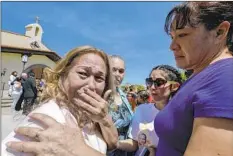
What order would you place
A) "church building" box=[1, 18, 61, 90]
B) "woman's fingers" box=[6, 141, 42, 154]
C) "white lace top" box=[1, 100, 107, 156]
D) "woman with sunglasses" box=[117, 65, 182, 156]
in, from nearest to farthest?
"woman's fingers" box=[6, 141, 42, 154] → "white lace top" box=[1, 100, 107, 156] → "woman with sunglasses" box=[117, 65, 182, 156] → "church building" box=[1, 18, 61, 90]

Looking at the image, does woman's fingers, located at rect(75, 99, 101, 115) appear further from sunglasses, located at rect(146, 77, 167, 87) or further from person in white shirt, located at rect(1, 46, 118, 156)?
sunglasses, located at rect(146, 77, 167, 87)

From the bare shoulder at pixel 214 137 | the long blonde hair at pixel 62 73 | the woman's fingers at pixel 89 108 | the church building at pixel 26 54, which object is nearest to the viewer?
the bare shoulder at pixel 214 137

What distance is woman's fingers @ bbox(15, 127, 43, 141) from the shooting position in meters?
1.10

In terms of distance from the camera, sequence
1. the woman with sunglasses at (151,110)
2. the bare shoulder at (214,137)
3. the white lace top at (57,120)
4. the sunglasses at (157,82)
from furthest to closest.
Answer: the sunglasses at (157,82), the woman with sunglasses at (151,110), the white lace top at (57,120), the bare shoulder at (214,137)

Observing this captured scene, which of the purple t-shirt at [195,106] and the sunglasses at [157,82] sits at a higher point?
the sunglasses at [157,82]

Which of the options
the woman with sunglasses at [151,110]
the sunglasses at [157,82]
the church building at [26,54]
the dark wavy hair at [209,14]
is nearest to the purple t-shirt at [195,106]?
the dark wavy hair at [209,14]

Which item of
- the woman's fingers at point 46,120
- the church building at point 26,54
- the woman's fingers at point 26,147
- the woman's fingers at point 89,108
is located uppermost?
the church building at point 26,54

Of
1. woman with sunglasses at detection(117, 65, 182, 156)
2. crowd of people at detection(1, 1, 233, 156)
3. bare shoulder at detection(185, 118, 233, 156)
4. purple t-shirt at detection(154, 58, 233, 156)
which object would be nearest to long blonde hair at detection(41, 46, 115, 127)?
crowd of people at detection(1, 1, 233, 156)

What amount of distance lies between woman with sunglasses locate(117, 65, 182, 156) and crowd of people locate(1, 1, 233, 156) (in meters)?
1.12

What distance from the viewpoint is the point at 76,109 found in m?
1.52

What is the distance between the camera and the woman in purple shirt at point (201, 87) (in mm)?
956

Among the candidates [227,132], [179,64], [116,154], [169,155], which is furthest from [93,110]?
[116,154]

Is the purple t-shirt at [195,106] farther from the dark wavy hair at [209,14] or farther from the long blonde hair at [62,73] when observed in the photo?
the long blonde hair at [62,73]

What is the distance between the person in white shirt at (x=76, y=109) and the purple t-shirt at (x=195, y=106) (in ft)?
0.97
